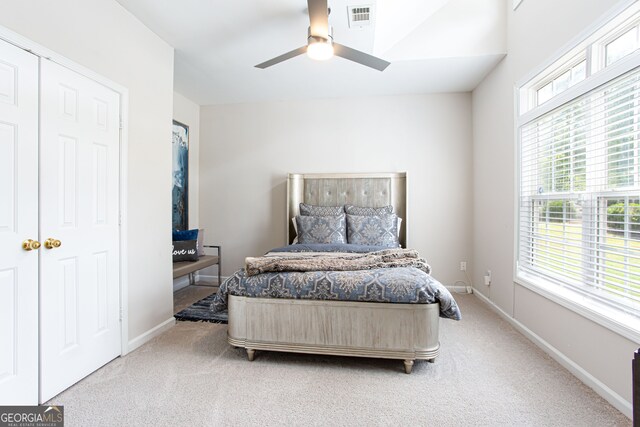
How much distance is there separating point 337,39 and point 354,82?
0.99 metres

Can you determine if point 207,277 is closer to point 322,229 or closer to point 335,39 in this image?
point 322,229

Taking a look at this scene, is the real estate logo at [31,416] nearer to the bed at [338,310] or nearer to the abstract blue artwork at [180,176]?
the bed at [338,310]

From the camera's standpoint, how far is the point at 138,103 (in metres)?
2.49

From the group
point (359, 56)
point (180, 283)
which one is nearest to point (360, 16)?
point (359, 56)

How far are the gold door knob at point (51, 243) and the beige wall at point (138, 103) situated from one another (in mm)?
584

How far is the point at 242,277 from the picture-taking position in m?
2.25

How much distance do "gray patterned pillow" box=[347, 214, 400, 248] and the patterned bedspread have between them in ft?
4.15

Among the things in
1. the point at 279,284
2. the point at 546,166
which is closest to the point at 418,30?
the point at 546,166

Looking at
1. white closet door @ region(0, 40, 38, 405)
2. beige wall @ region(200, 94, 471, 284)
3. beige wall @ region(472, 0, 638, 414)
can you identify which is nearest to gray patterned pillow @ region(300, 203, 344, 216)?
beige wall @ region(200, 94, 471, 284)

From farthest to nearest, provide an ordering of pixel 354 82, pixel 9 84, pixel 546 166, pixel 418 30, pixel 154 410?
1. pixel 354 82
2. pixel 418 30
3. pixel 546 166
4. pixel 154 410
5. pixel 9 84

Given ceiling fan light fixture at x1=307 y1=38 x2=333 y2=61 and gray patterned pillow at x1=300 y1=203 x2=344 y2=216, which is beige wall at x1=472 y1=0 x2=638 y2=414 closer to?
ceiling fan light fixture at x1=307 y1=38 x2=333 y2=61

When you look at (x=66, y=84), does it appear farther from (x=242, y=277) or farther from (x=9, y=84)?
(x=242, y=277)

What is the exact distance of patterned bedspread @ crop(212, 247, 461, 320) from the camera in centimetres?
202

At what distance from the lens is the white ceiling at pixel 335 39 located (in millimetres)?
2396
